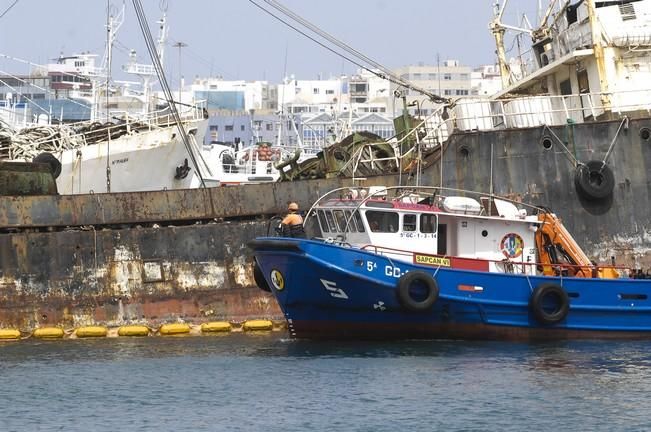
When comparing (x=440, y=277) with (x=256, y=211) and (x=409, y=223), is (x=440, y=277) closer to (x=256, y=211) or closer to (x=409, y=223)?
(x=409, y=223)

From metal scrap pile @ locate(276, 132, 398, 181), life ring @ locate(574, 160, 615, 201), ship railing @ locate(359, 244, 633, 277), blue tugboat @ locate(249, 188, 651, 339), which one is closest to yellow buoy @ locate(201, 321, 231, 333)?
blue tugboat @ locate(249, 188, 651, 339)

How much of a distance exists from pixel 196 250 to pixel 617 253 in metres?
9.16

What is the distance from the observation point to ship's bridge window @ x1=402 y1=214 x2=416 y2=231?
2406 centimetres

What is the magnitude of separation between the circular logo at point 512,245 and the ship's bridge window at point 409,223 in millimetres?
1958

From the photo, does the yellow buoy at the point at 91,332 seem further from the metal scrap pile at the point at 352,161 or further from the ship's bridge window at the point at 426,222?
the ship's bridge window at the point at 426,222

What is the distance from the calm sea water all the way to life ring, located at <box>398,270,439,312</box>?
0.85 m

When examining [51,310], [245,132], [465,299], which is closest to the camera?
[465,299]

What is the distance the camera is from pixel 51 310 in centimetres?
2703

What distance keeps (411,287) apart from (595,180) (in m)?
6.21

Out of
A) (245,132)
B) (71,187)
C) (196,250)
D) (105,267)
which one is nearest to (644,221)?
(196,250)

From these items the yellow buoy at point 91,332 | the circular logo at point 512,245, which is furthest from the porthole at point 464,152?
the yellow buoy at point 91,332

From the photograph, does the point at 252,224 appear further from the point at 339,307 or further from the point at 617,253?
the point at 617,253

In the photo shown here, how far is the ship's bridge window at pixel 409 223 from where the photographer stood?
24.1m

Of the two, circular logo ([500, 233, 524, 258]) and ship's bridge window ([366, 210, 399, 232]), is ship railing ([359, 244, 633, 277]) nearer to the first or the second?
circular logo ([500, 233, 524, 258])
